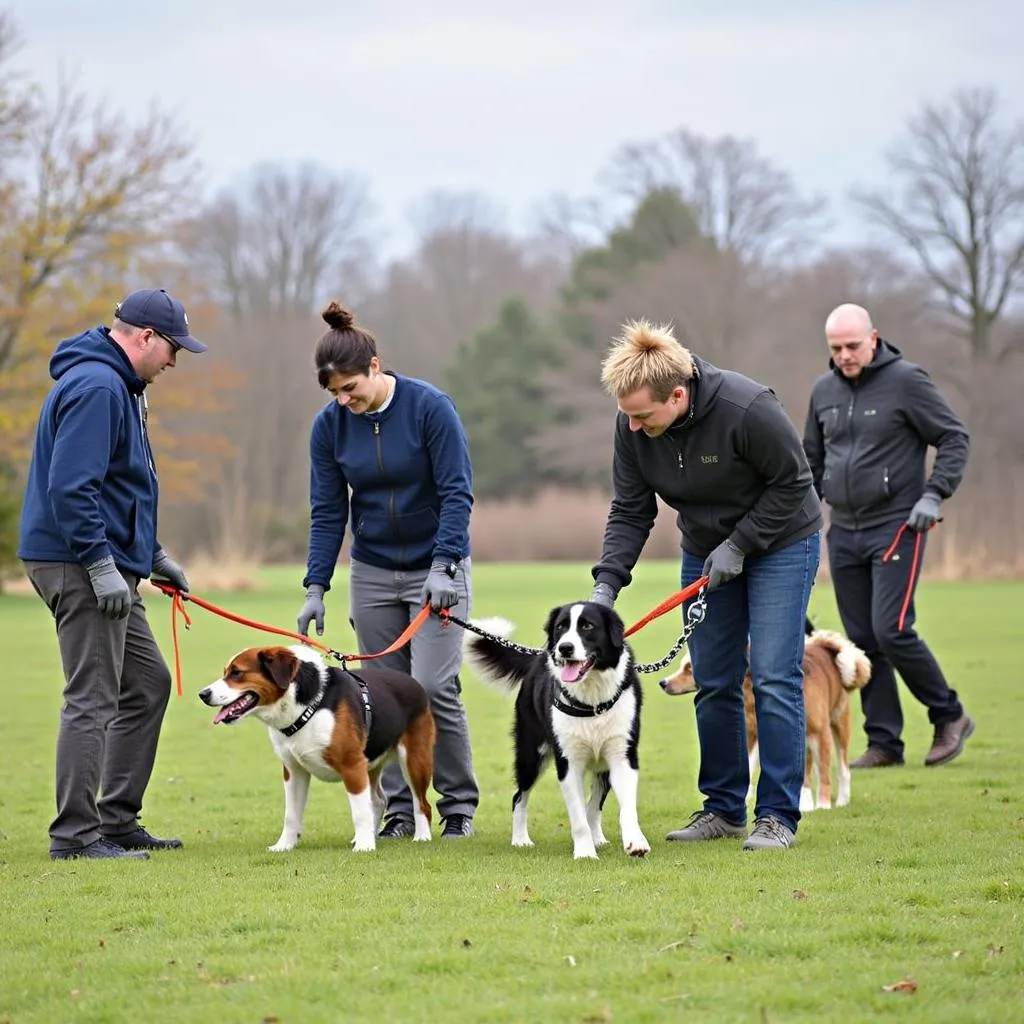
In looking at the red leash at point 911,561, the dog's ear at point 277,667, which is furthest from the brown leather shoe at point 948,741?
the dog's ear at point 277,667

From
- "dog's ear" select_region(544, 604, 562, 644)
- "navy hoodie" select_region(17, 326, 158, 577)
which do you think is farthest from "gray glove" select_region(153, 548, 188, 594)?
"dog's ear" select_region(544, 604, 562, 644)

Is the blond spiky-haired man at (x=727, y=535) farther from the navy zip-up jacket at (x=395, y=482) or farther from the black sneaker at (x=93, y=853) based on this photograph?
the black sneaker at (x=93, y=853)

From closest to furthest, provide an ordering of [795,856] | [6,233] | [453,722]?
[795,856]
[453,722]
[6,233]

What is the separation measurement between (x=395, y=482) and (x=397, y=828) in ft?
5.48

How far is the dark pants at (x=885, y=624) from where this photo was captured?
9211 mm

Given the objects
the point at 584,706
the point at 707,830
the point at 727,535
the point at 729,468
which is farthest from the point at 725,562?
the point at 707,830

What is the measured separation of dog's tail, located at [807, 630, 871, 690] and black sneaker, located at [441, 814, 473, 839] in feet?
6.86

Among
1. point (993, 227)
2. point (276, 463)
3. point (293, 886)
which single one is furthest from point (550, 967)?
point (276, 463)

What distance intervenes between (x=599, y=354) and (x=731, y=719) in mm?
47327

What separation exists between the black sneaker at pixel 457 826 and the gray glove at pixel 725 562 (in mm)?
1815

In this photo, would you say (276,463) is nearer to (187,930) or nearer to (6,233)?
(6,233)

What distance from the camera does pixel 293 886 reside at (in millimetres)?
5871

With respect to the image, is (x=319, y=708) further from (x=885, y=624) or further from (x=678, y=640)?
(x=885, y=624)

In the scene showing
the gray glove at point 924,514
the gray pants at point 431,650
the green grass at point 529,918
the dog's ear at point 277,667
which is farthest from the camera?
the gray glove at point 924,514
